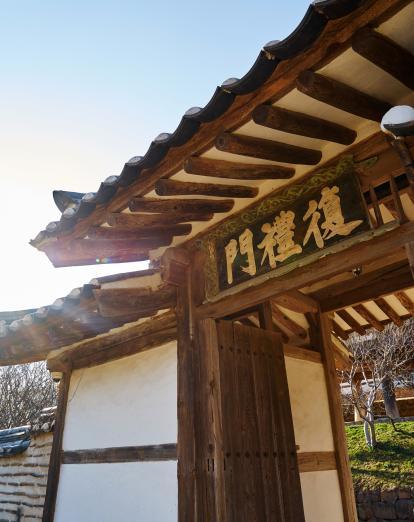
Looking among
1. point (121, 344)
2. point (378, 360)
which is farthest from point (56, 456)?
point (378, 360)

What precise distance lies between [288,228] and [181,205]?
1011mm

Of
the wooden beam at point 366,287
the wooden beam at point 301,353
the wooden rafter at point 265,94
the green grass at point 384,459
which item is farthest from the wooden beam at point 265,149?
the green grass at point 384,459

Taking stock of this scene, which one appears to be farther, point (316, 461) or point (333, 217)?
point (316, 461)

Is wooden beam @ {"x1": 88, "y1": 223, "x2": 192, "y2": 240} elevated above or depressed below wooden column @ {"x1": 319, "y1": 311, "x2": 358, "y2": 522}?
above

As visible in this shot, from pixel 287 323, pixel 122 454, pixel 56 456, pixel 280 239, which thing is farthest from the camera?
pixel 287 323

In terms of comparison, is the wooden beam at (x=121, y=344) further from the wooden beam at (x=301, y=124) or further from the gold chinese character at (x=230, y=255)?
the wooden beam at (x=301, y=124)

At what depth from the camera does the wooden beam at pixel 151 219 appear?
145 inches

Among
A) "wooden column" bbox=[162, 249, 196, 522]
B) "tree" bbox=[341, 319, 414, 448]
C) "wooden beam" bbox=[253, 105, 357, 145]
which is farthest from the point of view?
"tree" bbox=[341, 319, 414, 448]

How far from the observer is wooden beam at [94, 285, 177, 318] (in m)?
4.16

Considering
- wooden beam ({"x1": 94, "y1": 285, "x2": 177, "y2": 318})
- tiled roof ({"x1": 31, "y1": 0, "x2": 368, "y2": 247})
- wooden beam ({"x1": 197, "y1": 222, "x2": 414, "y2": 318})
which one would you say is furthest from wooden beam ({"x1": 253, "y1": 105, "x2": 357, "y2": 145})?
wooden beam ({"x1": 94, "y1": 285, "x2": 177, "y2": 318})

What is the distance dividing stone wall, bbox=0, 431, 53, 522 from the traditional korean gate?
4.12 m

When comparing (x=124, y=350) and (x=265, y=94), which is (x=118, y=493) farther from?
(x=265, y=94)

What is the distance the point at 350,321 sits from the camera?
6.83 meters

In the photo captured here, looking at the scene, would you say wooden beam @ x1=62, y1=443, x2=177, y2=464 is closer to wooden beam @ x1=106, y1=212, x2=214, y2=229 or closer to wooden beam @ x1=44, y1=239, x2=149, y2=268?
wooden beam @ x1=44, y1=239, x2=149, y2=268
